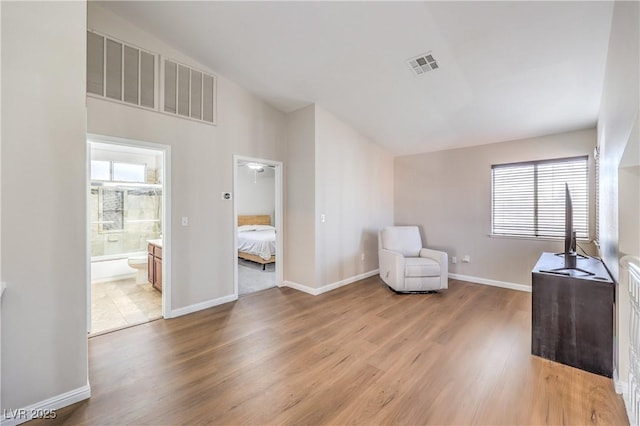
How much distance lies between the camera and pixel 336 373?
2.13m

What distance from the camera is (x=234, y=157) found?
3820 mm

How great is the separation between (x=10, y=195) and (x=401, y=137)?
15.1 ft

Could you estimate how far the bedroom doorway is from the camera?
416cm

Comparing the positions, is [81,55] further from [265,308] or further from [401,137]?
[401,137]

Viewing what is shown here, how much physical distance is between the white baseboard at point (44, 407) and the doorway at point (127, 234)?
1.38m

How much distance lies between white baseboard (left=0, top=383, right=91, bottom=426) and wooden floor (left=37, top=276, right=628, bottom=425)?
52 mm

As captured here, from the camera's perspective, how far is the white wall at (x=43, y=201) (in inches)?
63.6

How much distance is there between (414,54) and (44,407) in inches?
156

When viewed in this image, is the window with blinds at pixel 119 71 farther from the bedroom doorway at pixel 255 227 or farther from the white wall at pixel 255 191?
the white wall at pixel 255 191

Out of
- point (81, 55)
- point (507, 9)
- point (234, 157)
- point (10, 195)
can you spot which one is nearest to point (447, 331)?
point (507, 9)

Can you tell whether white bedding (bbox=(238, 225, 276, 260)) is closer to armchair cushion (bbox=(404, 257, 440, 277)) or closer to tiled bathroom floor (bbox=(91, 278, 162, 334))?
tiled bathroom floor (bbox=(91, 278, 162, 334))

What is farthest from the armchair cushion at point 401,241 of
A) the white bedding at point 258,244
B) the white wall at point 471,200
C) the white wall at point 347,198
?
the white bedding at point 258,244

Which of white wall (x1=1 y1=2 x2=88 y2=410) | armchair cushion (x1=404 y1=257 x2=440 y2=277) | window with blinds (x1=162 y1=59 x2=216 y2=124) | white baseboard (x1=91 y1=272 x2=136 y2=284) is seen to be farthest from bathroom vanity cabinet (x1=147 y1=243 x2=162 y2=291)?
armchair cushion (x1=404 y1=257 x2=440 y2=277)

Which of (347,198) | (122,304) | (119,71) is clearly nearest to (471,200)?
(347,198)
